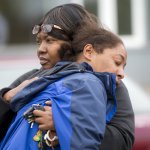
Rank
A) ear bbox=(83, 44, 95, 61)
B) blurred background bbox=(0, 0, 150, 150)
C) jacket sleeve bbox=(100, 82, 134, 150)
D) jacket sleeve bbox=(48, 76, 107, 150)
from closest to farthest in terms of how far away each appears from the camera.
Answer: jacket sleeve bbox=(48, 76, 107, 150)
jacket sleeve bbox=(100, 82, 134, 150)
ear bbox=(83, 44, 95, 61)
blurred background bbox=(0, 0, 150, 150)

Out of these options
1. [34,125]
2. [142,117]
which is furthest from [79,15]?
[142,117]

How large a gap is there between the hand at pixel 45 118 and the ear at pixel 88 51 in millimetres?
308

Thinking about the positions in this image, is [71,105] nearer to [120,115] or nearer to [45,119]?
[45,119]

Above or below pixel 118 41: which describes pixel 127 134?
below

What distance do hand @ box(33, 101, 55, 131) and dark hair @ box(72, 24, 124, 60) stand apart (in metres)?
0.34

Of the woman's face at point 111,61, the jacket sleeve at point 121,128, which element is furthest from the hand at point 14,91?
the jacket sleeve at point 121,128

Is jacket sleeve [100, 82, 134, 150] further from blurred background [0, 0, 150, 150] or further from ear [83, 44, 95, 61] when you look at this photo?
blurred background [0, 0, 150, 150]

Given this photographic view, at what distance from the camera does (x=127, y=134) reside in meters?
2.69

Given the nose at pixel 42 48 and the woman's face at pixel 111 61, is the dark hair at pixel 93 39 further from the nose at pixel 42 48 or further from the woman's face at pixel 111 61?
the nose at pixel 42 48

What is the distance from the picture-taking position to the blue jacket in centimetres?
245

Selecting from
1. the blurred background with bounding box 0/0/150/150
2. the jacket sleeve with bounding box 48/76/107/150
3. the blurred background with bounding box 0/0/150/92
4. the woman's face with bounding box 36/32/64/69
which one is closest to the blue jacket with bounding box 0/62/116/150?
the jacket sleeve with bounding box 48/76/107/150

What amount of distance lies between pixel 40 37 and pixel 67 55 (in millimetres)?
165

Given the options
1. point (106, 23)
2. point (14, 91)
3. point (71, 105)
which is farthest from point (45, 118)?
point (106, 23)

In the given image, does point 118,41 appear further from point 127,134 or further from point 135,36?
point 135,36
